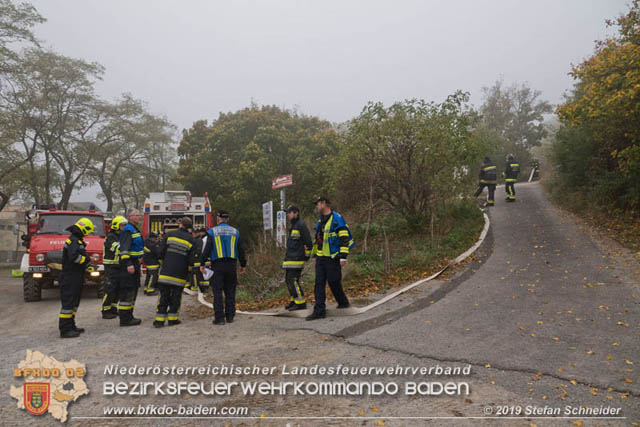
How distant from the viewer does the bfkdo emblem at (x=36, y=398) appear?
12.0 feet

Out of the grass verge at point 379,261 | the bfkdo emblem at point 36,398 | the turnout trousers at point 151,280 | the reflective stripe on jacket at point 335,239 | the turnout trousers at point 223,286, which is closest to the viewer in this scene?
the bfkdo emblem at point 36,398

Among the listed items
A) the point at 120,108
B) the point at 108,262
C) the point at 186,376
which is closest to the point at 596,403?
the point at 186,376

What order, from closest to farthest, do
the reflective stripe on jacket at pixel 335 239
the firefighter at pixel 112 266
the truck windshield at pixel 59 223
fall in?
the reflective stripe on jacket at pixel 335 239
the firefighter at pixel 112 266
the truck windshield at pixel 59 223

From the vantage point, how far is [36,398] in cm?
377

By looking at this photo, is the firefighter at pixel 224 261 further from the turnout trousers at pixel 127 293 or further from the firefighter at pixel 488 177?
the firefighter at pixel 488 177

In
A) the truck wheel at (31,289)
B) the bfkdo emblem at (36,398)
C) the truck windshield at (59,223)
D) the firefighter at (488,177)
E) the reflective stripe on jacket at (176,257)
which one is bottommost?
the truck wheel at (31,289)

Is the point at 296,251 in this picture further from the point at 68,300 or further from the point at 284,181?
the point at 68,300

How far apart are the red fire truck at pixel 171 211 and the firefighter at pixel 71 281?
26.2ft

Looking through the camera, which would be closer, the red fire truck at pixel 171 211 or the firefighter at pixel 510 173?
the red fire truck at pixel 171 211

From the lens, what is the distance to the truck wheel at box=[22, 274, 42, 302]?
1026 centimetres

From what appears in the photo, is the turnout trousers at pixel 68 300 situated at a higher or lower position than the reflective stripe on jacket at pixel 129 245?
lower

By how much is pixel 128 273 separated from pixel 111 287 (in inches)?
22.7

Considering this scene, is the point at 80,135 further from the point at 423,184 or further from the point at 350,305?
the point at 350,305

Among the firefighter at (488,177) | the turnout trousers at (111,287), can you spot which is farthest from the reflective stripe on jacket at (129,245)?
the firefighter at (488,177)
